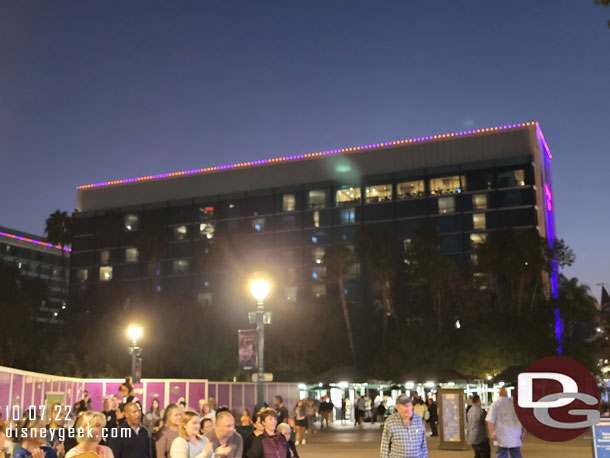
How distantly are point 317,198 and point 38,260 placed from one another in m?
88.8

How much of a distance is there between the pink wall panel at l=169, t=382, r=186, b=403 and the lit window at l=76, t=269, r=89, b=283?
70481 mm

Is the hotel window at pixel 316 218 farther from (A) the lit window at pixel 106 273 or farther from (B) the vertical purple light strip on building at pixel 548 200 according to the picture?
(A) the lit window at pixel 106 273

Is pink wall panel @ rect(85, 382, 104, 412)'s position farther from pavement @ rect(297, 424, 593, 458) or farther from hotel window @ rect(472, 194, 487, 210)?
hotel window @ rect(472, 194, 487, 210)

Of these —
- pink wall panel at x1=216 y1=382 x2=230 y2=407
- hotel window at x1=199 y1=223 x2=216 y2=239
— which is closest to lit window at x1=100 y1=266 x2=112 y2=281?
hotel window at x1=199 y1=223 x2=216 y2=239

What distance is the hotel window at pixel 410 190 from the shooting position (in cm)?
8031

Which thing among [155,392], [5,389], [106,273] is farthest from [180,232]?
[5,389]

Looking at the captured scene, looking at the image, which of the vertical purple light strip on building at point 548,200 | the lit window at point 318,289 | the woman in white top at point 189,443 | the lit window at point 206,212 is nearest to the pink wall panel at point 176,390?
the woman in white top at point 189,443

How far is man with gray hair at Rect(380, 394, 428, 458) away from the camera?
348 inches

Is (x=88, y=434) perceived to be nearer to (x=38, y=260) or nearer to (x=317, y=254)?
(x=317, y=254)

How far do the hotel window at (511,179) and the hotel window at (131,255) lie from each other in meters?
43.9

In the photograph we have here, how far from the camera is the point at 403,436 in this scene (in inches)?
349

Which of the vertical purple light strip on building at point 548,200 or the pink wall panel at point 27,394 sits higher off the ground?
the vertical purple light strip on building at point 548,200

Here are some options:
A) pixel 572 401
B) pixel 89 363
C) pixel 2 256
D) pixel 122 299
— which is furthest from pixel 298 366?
pixel 2 256

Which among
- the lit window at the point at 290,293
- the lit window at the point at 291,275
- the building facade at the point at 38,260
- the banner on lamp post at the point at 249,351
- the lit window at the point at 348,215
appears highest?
the building facade at the point at 38,260
